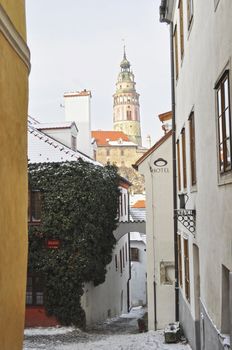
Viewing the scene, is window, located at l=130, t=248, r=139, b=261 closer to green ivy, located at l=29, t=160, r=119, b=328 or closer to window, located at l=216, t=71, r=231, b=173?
green ivy, located at l=29, t=160, r=119, b=328

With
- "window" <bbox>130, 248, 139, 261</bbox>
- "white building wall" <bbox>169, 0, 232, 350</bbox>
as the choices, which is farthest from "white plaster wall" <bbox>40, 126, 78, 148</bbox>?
"window" <bbox>130, 248, 139, 261</bbox>

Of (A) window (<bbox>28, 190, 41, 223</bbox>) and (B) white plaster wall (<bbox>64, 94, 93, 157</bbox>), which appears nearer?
(A) window (<bbox>28, 190, 41, 223</bbox>)

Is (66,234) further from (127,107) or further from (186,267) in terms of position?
(127,107)

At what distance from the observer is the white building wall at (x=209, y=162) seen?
659 cm

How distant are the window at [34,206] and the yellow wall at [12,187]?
36.5 feet

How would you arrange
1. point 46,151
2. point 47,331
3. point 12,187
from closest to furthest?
point 12,187 < point 47,331 < point 46,151

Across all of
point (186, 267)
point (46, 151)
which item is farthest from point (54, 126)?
point (186, 267)

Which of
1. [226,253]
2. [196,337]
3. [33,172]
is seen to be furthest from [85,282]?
[226,253]

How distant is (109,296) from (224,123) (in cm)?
1870

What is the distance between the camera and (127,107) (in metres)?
140

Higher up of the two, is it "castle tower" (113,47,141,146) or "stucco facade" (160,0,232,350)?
"castle tower" (113,47,141,146)

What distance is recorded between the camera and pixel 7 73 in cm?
575

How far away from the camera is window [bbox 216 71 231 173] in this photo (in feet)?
21.3

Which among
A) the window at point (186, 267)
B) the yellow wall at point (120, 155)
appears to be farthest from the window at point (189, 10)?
the yellow wall at point (120, 155)
